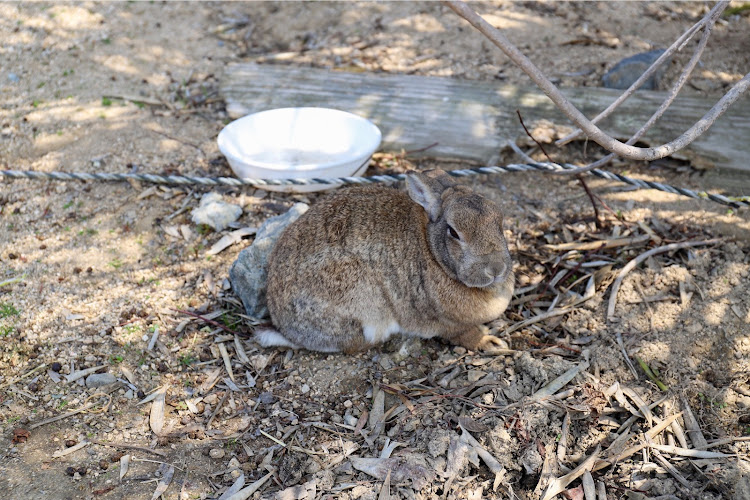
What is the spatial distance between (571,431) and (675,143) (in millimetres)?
1980

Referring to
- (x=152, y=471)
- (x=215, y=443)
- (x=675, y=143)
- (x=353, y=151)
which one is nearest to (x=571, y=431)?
(x=675, y=143)

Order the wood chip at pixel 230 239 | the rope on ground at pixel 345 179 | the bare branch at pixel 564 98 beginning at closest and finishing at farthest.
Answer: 1. the bare branch at pixel 564 98
2. the rope on ground at pixel 345 179
3. the wood chip at pixel 230 239

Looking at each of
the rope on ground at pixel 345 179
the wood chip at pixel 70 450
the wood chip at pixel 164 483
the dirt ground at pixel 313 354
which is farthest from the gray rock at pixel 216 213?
the wood chip at pixel 164 483

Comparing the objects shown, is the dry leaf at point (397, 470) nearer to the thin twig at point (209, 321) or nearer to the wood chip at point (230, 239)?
the thin twig at point (209, 321)

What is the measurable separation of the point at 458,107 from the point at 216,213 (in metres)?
2.83

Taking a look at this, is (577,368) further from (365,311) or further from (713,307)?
(365,311)

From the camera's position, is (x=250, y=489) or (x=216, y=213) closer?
(x=250, y=489)

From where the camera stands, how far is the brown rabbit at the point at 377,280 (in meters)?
4.70

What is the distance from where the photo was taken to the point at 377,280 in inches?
187

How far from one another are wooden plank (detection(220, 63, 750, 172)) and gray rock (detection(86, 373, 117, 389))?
11.8 feet

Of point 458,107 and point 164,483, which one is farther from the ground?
point 458,107

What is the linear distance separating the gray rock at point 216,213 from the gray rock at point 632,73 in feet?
14.2

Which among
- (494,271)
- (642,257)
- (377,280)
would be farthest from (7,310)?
(642,257)

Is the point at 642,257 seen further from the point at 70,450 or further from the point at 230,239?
the point at 70,450
